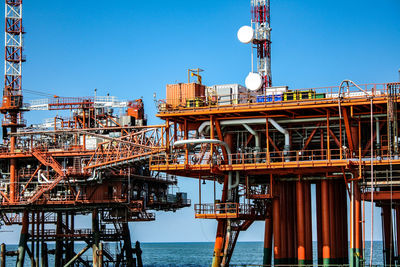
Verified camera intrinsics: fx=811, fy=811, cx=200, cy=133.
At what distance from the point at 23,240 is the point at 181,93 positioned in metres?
31.5

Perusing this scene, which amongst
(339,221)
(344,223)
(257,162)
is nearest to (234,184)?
(257,162)

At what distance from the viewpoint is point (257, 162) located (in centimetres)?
6612

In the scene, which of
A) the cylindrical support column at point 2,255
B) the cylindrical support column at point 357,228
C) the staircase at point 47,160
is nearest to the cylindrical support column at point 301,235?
the cylindrical support column at point 357,228

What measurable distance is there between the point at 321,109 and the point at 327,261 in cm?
1186

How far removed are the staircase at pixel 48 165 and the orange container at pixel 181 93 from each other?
791 inches

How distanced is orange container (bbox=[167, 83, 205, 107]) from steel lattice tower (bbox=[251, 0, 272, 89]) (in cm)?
1942

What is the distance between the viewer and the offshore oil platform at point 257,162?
6197 centimetres

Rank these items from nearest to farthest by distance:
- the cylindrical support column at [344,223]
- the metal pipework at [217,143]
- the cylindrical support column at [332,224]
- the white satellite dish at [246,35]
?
the metal pipework at [217,143] < the cylindrical support column at [332,224] < the cylindrical support column at [344,223] < the white satellite dish at [246,35]

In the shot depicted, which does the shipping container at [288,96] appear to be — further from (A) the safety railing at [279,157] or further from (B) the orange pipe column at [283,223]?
(B) the orange pipe column at [283,223]

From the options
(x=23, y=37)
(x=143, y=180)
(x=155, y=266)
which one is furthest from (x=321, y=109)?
(x=155, y=266)

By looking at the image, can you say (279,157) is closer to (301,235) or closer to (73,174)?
(301,235)

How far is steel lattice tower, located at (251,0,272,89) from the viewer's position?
285 ft

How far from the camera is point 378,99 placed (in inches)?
2394

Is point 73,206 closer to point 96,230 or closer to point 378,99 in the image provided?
point 96,230
